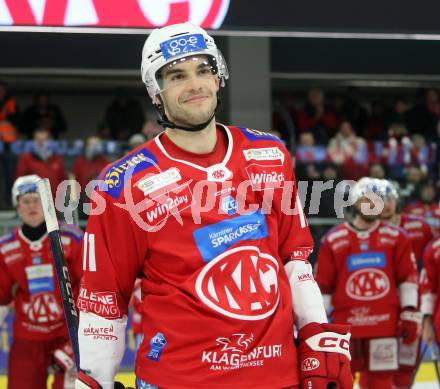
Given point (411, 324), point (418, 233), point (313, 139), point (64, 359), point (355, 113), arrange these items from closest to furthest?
point (64, 359) → point (411, 324) → point (418, 233) → point (313, 139) → point (355, 113)

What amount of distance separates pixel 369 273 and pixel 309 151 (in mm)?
5109

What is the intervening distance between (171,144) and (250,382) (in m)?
0.76

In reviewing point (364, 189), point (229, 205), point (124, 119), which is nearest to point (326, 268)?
point (364, 189)

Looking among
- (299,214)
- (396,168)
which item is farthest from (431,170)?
(299,214)

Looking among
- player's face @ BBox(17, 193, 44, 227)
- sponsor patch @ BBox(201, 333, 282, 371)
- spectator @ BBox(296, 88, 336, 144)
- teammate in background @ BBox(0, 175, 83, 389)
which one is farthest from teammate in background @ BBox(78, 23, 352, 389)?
spectator @ BBox(296, 88, 336, 144)

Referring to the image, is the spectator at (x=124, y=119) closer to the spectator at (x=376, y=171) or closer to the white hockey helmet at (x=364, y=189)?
the spectator at (x=376, y=171)

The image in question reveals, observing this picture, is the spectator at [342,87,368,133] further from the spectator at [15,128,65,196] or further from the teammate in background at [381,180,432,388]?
the teammate in background at [381,180,432,388]

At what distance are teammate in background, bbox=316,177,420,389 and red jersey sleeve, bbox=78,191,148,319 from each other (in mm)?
3897

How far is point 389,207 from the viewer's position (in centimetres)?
740

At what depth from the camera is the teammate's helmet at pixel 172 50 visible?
10.1ft

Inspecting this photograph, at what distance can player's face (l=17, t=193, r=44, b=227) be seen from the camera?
623 centimetres

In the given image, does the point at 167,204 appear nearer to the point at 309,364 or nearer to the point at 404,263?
the point at 309,364

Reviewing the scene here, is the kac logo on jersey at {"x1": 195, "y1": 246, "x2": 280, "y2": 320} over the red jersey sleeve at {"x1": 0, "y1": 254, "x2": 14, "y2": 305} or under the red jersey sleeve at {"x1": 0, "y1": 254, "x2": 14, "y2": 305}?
over

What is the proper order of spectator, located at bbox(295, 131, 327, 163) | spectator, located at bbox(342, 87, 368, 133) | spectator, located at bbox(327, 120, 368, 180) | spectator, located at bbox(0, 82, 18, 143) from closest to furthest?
spectator, located at bbox(327, 120, 368, 180)
spectator, located at bbox(295, 131, 327, 163)
spectator, located at bbox(0, 82, 18, 143)
spectator, located at bbox(342, 87, 368, 133)
